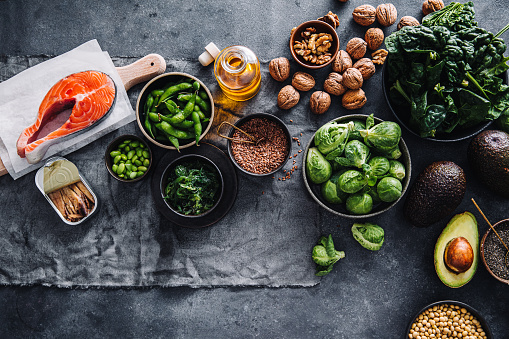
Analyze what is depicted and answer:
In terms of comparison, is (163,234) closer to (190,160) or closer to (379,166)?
(190,160)

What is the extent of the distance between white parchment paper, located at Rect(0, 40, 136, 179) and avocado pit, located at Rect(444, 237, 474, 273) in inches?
77.7

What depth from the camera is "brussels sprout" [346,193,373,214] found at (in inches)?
70.3

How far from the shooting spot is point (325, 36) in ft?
6.47

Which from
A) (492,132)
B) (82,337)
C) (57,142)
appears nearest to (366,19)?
(492,132)

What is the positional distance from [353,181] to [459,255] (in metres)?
0.74

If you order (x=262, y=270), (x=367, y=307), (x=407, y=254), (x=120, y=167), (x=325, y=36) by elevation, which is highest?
(x=325, y=36)

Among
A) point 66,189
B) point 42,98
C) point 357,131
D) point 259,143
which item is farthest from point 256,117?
point 42,98

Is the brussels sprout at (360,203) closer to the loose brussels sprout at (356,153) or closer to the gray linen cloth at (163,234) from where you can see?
the loose brussels sprout at (356,153)

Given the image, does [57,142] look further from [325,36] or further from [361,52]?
[361,52]

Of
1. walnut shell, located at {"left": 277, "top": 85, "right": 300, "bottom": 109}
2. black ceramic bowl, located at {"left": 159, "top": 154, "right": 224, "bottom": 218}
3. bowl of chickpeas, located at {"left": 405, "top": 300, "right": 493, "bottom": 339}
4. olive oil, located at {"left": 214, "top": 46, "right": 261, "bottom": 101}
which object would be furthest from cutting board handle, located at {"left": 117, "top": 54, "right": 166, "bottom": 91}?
bowl of chickpeas, located at {"left": 405, "top": 300, "right": 493, "bottom": 339}

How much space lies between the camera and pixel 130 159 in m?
1.96

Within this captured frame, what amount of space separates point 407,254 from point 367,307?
1.29 feet

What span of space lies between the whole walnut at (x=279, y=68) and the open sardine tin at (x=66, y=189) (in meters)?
1.25

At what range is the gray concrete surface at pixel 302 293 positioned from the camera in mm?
2068
